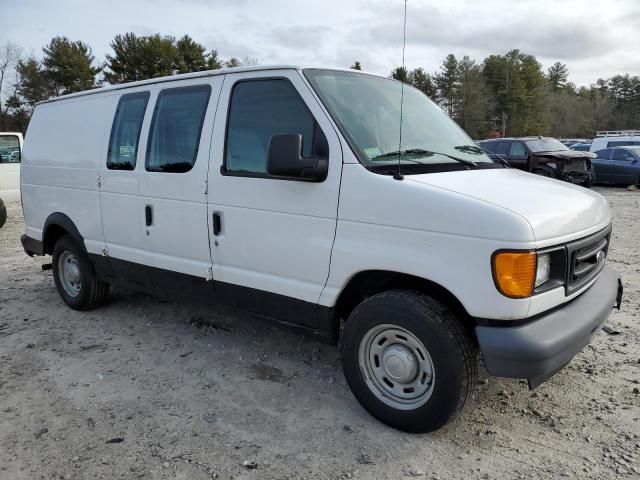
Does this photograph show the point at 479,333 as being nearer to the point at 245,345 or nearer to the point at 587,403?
the point at 587,403

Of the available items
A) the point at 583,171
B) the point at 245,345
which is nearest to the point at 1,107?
the point at 583,171

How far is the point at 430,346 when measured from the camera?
2779mm

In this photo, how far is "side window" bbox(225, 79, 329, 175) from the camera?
327cm

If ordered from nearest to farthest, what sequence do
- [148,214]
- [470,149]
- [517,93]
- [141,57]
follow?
[470,149] → [148,214] → [141,57] → [517,93]

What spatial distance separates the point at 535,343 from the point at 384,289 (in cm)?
97

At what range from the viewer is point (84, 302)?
5301 millimetres

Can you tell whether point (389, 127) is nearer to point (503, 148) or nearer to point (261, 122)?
point (261, 122)

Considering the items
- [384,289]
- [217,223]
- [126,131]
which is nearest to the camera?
[384,289]

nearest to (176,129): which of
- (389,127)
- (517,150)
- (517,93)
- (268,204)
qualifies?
(268,204)

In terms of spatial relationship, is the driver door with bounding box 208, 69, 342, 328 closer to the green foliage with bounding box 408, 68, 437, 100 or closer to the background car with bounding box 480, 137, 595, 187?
the background car with bounding box 480, 137, 595, 187

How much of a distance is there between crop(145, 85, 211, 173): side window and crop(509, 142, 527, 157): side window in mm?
13131

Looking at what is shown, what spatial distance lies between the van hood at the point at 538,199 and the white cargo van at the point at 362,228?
0.05 feet

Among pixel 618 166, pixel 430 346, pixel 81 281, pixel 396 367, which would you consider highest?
pixel 618 166

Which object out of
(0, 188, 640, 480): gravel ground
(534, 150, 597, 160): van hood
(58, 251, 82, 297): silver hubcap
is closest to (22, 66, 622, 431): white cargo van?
(0, 188, 640, 480): gravel ground
